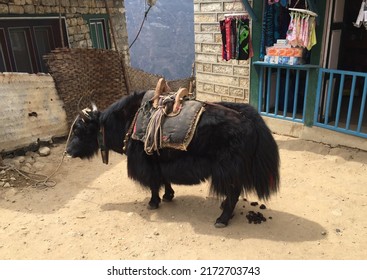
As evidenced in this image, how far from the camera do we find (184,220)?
129 inches

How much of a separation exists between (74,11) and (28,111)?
2.93 m

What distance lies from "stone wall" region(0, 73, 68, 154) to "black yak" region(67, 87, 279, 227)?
204 centimetres

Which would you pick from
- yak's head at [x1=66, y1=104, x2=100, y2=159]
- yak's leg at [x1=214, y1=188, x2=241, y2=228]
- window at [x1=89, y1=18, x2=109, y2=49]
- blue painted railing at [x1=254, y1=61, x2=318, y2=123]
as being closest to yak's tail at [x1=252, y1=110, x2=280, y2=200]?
yak's leg at [x1=214, y1=188, x2=241, y2=228]

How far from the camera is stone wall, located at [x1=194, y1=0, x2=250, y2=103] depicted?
588cm

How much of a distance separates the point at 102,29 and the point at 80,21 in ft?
3.20

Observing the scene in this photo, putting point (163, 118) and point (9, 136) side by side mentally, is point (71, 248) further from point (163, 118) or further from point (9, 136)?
point (9, 136)

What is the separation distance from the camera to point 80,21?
23.0 ft

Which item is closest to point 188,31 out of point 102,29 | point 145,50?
point 145,50

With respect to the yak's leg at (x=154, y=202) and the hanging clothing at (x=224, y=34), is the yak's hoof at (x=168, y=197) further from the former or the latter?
the hanging clothing at (x=224, y=34)

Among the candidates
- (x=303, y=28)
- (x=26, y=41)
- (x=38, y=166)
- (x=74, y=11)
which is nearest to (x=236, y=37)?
(x=303, y=28)

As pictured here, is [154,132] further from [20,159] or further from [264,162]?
A: [20,159]

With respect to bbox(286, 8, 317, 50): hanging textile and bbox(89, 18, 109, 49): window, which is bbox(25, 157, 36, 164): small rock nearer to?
bbox(89, 18, 109, 49): window

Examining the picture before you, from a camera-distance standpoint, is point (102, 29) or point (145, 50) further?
point (145, 50)

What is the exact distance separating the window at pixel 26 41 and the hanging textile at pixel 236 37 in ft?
11.6
